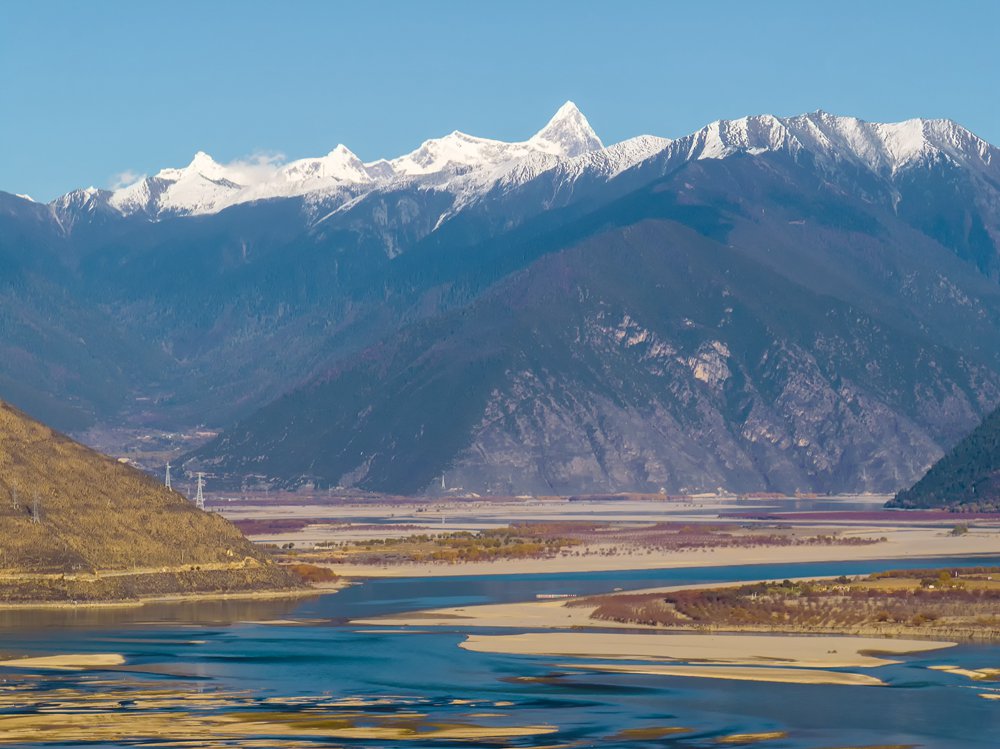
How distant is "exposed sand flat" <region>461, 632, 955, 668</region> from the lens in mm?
102500

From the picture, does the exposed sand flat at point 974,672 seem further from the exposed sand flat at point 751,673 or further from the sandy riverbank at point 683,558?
the sandy riverbank at point 683,558

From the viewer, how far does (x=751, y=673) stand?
9750 centimetres

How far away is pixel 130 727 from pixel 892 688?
3092cm

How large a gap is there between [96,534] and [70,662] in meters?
37.1

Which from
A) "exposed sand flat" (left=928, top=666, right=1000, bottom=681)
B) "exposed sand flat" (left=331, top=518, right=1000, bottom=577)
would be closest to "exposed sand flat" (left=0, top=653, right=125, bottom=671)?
"exposed sand flat" (left=928, top=666, right=1000, bottom=681)

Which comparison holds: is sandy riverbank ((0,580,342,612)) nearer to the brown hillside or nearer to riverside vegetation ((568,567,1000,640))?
the brown hillside

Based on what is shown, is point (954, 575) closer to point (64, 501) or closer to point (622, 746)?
point (64, 501)

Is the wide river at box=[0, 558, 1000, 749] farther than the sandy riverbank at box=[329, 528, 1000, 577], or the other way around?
the sandy riverbank at box=[329, 528, 1000, 577]

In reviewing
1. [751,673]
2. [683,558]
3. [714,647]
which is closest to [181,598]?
[714,647]

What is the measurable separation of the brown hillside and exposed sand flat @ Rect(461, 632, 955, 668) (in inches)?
1209

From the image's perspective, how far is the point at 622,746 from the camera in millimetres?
78188

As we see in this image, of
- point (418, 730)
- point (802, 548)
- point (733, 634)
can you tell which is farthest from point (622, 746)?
point (802, 548)

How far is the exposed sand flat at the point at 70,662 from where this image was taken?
10094 cm

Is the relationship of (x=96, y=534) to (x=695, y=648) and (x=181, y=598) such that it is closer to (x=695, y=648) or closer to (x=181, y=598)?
(x=181, y=598)
